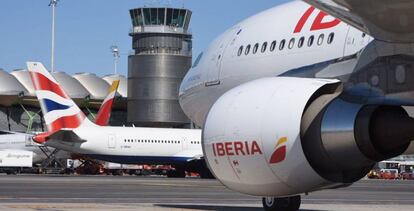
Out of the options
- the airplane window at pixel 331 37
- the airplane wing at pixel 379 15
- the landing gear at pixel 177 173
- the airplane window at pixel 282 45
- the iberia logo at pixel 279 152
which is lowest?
the landing gear at pixel 177 173

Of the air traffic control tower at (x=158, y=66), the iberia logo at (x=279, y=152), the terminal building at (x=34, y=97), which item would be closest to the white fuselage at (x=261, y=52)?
the iberia logo at (x=279, y=152)

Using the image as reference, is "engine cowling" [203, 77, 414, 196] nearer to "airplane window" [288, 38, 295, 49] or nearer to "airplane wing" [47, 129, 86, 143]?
"airplane window" [288, 38, 295, 49]

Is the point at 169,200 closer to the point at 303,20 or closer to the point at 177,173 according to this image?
the point at 303,20

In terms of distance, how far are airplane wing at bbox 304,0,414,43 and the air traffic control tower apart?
96094mm

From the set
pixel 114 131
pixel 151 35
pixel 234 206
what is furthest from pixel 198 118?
pixel 151 35

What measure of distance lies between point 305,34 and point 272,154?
2851 mm

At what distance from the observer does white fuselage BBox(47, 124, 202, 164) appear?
56.6 meters

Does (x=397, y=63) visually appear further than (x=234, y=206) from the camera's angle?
No

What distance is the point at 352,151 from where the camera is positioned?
288 inches

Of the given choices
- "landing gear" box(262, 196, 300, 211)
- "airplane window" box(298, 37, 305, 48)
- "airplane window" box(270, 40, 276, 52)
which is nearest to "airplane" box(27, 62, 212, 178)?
"landing gear" box(262, 196, 300, 211)

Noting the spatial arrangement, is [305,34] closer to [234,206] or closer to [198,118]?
[198,118]

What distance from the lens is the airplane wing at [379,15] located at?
5.86m

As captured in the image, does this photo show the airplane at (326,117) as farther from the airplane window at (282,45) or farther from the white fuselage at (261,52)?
the airplane window at (282,45)

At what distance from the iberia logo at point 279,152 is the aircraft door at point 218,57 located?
469cm
